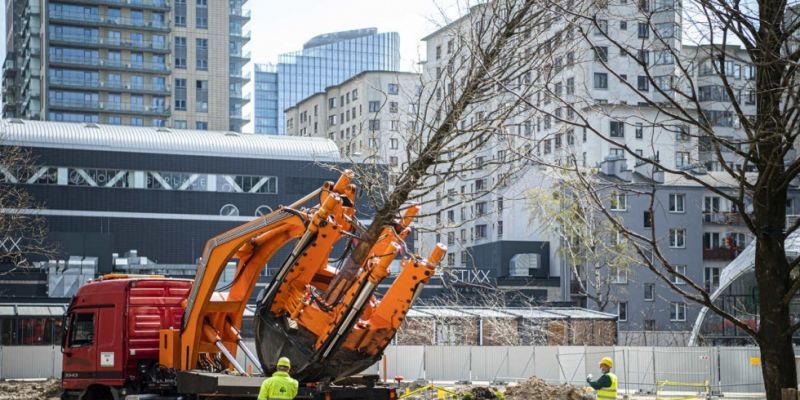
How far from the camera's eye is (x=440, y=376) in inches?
1889

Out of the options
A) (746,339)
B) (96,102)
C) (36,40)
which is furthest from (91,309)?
(36,40)

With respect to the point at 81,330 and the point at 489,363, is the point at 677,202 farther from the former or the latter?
the point at 81,330

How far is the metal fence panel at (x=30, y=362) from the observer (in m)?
46.5

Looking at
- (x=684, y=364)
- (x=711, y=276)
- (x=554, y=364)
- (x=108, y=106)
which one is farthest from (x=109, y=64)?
(x=684, y=364)

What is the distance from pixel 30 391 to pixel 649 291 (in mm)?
51578

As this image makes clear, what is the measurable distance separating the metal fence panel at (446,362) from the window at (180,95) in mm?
88239

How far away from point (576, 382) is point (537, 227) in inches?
1635

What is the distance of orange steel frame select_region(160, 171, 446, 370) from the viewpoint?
17.7 meters

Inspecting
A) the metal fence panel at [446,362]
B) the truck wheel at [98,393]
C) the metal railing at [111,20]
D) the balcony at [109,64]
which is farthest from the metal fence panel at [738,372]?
the metal railing at [111,20]

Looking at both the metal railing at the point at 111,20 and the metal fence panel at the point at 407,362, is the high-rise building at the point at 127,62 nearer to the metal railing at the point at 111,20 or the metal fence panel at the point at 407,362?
the metal railing at the point at 111,20

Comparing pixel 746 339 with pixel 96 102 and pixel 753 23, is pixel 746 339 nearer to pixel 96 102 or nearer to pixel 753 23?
pixel 753 23

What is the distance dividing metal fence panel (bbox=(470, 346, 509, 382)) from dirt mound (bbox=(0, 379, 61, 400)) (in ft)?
55.6

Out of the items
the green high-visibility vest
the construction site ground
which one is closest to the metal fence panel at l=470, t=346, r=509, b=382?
the construction site ground

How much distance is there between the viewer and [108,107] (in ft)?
414
